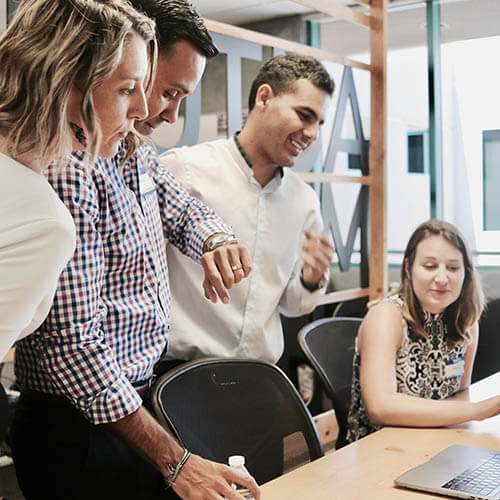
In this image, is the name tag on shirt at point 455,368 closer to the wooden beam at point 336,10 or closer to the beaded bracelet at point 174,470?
the beaded bracelet at point 174,470

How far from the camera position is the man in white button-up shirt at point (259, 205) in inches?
92.3

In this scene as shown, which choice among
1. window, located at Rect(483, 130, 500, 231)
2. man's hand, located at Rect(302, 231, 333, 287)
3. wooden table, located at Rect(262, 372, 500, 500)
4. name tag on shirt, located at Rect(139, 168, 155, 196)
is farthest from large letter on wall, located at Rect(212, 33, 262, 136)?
window, located at Rect(483, 130, 500, 231)

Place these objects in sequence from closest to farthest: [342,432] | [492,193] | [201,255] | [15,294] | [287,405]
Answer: [15,294] → [201,255] → [287,405] → [342,432] → [492,193]

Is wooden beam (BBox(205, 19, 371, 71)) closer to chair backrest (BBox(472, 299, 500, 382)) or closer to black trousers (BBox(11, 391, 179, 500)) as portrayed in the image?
chair backrest (BBox(472, 299, 500, 382))

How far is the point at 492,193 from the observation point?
519cm

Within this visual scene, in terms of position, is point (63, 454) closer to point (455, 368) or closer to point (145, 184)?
point (145, 184)

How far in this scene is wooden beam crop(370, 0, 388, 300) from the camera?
4.40 m

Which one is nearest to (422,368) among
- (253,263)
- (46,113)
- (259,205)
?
(253,263)

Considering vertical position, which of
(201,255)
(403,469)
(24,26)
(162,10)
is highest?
(162,10)

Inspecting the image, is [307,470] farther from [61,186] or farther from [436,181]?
[436,181]

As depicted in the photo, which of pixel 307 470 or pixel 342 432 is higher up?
pixel 307 470

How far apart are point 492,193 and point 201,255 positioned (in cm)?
391

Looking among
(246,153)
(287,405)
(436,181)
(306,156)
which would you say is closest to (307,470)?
(287,405)

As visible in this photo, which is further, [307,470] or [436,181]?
[436,181]
